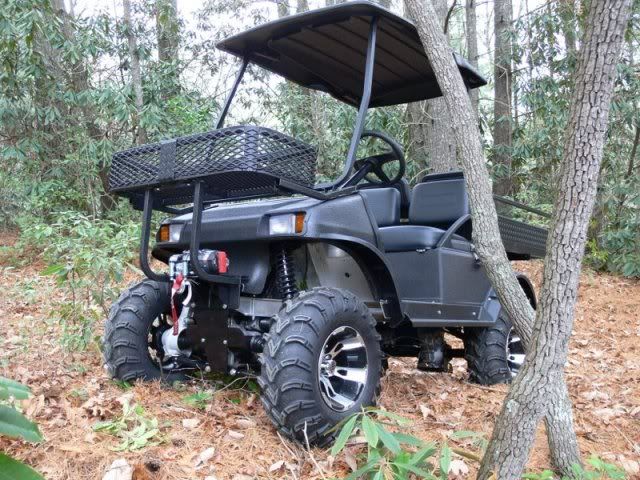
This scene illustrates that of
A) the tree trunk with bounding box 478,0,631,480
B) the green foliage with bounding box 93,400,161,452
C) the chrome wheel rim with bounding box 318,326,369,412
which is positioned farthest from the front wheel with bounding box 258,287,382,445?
the tree trunk with bounding box 478,0,631,480

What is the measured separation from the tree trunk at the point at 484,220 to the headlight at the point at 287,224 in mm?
771

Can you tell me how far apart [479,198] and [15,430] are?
7.51ft

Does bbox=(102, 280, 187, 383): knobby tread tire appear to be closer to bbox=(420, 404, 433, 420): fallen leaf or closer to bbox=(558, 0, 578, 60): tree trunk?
bbox=(420, 404, 433, 420): fallen leaf

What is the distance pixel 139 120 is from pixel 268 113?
9.87ft

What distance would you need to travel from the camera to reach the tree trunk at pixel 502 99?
11.0 metres

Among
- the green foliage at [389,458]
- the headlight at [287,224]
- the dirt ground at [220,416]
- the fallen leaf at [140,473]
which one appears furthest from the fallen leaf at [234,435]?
the headlight at [287,224]

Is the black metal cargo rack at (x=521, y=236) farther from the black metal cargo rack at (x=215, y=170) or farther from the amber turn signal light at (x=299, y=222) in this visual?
the amber turn signal light at (x=299, y=222)

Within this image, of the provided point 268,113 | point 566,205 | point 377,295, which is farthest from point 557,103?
point 566,205

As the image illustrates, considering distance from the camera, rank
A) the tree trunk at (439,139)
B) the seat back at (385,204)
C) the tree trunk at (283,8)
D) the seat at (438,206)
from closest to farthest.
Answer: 1. the seat at (438,206)
2. the seat back at (385,204)
3. the tree trunk at (439,139)
4. the tree trunk at (283,8)

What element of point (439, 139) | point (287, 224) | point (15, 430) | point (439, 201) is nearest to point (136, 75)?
point (439, 139)

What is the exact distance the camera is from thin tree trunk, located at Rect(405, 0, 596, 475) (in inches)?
108

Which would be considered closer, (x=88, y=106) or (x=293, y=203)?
(x=293, y=203)

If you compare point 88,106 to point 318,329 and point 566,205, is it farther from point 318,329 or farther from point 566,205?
point 566,205

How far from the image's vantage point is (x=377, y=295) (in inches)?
132
